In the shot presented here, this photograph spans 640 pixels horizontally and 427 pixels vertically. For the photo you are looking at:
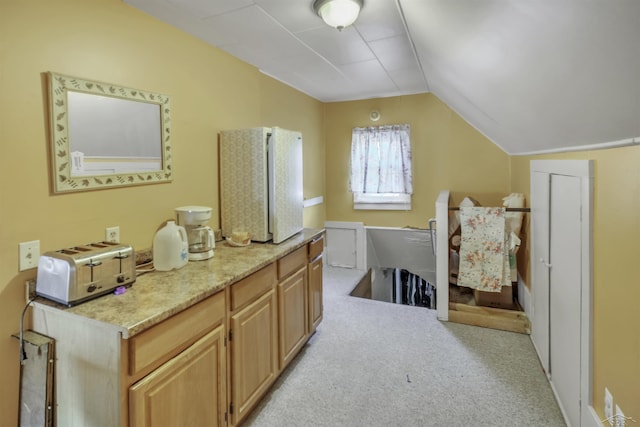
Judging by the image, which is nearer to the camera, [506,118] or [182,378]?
[182,378]

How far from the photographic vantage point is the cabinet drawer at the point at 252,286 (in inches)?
68.6

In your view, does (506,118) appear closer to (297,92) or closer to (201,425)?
(297,92)

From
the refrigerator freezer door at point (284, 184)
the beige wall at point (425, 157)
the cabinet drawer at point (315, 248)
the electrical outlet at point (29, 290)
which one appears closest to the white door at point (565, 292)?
the cabinet drawer at point (315, 248)

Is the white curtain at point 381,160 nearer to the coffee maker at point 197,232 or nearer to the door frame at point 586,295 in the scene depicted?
the door frame at point 586,295

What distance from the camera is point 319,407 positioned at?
80.2 inches

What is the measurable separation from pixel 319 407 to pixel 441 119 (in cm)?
343

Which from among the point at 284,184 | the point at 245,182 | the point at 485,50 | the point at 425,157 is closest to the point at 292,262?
the point at 284,184

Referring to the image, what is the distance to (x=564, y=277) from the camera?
1881 mm

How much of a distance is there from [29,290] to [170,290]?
58 centimetres

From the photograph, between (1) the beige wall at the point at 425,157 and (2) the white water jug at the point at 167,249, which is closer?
(2) the white water jug at the point at 167,249

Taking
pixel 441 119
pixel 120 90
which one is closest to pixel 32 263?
pixel 120 90

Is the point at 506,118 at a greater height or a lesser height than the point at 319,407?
greater

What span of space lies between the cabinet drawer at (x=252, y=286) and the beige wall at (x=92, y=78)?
0.70 m

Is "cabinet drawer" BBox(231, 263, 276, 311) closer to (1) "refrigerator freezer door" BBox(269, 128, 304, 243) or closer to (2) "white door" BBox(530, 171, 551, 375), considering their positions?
(1) "refrigerator freezer door" BBox(269, 128, 304, 243)
